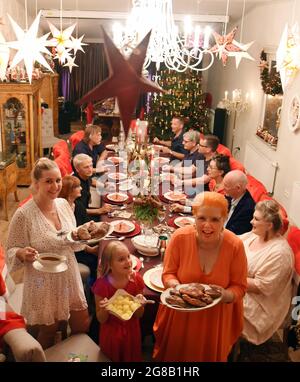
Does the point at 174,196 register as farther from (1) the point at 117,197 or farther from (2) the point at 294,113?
(2) the point at 294,113

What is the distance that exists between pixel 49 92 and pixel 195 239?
744 cm

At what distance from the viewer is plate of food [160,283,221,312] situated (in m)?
1.90

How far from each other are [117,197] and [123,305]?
1693 mm

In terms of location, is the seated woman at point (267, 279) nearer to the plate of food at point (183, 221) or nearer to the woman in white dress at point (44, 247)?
the plate of food at point (183, 221)

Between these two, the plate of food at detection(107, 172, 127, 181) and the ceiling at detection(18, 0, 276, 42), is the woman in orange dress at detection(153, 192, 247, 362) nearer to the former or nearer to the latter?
the plate of food at detection(107, 172, 127, 181)

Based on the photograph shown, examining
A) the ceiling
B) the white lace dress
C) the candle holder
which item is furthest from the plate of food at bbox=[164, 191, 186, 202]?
the ceiling

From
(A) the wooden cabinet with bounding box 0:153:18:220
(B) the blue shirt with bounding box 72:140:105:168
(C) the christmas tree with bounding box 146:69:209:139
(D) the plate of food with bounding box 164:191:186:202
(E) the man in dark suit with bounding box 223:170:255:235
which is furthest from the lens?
(C) the christmas tree with bounding box 146:69:209:139

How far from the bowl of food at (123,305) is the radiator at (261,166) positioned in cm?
378

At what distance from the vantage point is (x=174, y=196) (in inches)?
153

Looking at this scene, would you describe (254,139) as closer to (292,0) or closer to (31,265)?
(292,0)

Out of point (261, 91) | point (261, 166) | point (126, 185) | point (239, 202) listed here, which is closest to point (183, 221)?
point (239, 202)

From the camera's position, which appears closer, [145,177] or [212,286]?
[212,286]

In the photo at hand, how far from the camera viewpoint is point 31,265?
7.79ft
